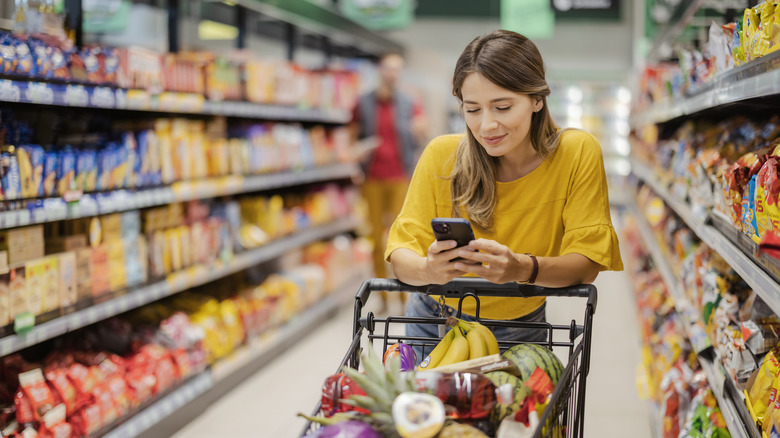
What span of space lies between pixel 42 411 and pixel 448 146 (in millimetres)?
1732

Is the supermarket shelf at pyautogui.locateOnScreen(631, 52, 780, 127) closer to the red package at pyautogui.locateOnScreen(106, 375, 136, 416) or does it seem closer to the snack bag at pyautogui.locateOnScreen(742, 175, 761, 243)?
the snack bag at pyautogui.locateOnScreen(742, 175, 761, 243)

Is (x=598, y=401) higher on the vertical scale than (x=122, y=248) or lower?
lower

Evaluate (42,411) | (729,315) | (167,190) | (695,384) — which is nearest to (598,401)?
(695,384)

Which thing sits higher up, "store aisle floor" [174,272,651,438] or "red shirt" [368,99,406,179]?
"red shirt" [368,99,406,179]

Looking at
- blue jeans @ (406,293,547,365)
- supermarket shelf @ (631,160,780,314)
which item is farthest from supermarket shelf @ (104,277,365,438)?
supermarket shelf @ (631,160,780,314)

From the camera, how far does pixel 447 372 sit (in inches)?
51.6

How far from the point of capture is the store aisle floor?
3.64m

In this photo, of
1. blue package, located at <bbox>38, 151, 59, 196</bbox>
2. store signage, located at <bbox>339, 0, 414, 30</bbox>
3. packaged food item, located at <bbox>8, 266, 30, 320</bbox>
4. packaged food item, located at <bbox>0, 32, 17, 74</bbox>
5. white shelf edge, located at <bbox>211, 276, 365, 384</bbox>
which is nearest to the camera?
packaged food item, located at <bbox>0, 32, 17, 74</bbox>

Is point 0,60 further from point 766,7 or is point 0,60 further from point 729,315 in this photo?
point 729,315

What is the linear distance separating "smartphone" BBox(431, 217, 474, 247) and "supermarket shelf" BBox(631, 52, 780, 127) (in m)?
0.61

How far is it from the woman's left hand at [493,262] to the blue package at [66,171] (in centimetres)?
182

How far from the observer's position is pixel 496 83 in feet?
5.40

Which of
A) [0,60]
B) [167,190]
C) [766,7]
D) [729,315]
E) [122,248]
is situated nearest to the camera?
[766,7]

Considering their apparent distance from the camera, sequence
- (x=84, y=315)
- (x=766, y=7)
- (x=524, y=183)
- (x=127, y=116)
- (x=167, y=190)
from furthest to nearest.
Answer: (x=127, y=116), (x=167, y=190), (x=84, y=315), (x=524, y=183), (x=766, y=7)
